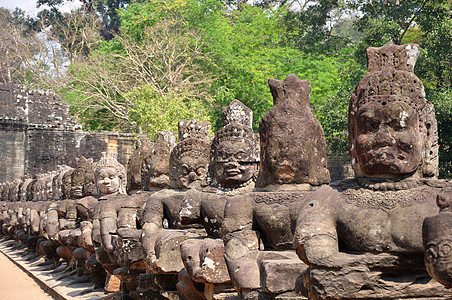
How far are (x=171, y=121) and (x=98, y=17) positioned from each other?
25.8 meters

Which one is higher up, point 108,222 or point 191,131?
point 191,131

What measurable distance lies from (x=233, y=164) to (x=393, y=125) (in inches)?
94.3

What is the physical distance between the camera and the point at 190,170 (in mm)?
7352

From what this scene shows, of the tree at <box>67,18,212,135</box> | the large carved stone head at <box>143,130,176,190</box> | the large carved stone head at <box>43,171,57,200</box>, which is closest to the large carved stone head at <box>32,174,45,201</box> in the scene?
the large carved stone head at <box>43,171,57,200</box>

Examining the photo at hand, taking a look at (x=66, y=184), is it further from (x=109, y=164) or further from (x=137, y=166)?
(x=137, y=166)

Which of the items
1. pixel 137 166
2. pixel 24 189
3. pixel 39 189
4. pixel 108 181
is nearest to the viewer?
pixel 137 166

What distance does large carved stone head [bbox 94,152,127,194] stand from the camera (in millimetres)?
10258

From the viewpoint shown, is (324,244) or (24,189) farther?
(24,189)

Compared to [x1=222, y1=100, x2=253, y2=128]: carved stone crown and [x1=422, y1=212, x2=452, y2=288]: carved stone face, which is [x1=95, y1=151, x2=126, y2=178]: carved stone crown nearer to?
[x1=222, y1=100, x2=253, y2=128]: carved stone crown

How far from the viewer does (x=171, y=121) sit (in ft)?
67.8

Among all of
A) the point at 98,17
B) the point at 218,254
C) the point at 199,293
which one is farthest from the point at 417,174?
the point at 98,17

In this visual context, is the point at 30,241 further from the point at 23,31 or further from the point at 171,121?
the point at 23,31

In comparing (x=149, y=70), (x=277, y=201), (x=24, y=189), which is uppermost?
(x=149, y=70)

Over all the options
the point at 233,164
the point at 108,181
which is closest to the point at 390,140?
the point at 233,164
